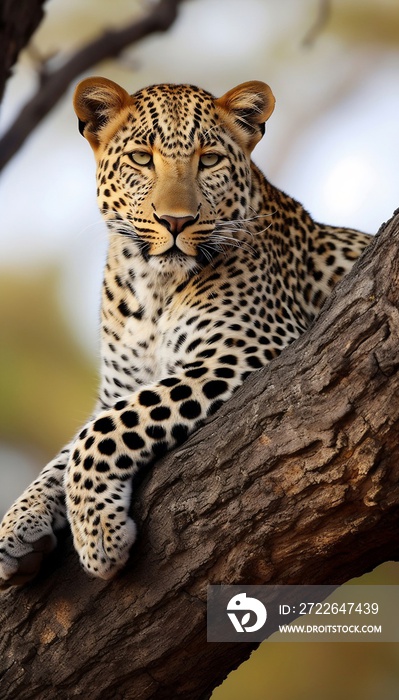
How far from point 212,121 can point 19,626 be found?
2532 mm

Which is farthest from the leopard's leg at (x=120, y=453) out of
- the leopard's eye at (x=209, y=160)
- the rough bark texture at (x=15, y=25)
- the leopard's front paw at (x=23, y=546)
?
the rough bark texture at (x=15, y=25)

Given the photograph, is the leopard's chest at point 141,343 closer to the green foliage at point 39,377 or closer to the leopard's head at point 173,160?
the leopard's head at point 173,160

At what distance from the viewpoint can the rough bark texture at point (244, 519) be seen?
11.5 ft

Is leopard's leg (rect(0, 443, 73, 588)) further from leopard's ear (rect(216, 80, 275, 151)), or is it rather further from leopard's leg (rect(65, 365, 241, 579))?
→ leopard's ear (rect(216, 80, 275, 151))

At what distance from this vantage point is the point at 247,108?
17.8 feet

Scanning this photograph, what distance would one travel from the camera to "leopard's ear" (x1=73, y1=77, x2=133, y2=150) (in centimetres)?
526

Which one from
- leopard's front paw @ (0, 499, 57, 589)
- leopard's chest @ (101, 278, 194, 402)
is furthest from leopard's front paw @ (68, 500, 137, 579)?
leopard's chest @ (101, 278, 194, 402)

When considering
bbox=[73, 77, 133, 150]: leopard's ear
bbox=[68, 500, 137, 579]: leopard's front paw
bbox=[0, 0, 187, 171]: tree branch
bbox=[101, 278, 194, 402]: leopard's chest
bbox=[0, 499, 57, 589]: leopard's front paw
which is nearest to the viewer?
bbox=[68, 500, 137, 579]: leopard's front paw

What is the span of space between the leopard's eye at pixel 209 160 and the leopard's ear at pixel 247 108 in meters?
0.30

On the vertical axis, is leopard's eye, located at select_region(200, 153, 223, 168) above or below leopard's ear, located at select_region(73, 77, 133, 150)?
above

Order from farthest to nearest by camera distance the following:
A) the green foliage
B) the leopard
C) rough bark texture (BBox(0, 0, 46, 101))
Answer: the green foliage, rough bark texture (BBox(0, 0, 46, 101)), the leopard

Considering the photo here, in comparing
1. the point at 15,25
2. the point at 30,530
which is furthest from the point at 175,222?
the point at 15,25

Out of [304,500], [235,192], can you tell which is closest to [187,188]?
[235,192]

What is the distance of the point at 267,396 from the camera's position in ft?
12.6
